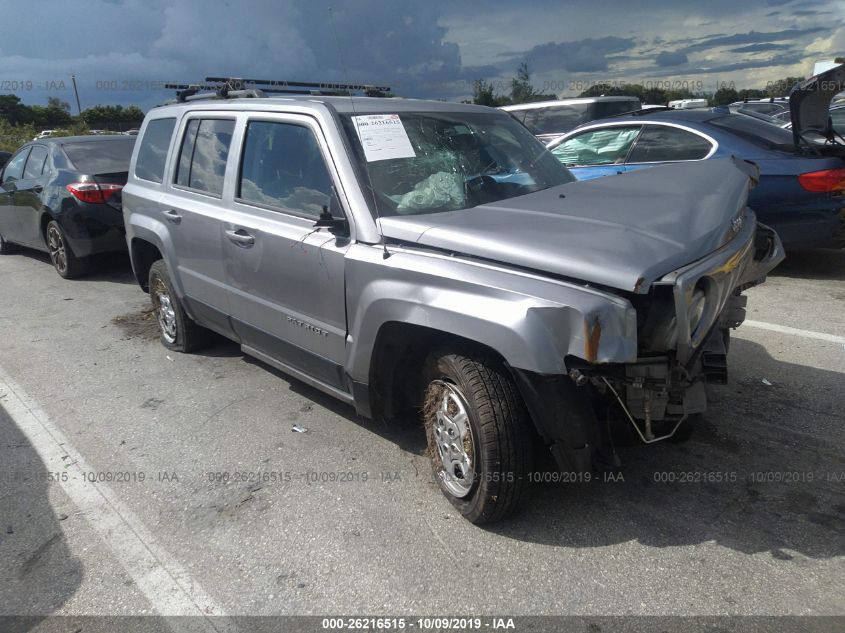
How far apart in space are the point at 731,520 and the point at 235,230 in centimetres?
312

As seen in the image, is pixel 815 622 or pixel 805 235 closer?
pixel 815 622

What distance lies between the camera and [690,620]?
2.42 meters

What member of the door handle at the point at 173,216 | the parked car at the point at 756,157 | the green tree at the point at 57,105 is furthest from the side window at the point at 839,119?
the green tree at the point at 57,105

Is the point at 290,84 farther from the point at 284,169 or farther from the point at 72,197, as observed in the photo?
the point at 72,197

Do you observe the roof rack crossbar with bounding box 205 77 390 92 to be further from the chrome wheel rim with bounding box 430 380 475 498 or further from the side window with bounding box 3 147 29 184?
the side window with bounding box 3 147 29 184

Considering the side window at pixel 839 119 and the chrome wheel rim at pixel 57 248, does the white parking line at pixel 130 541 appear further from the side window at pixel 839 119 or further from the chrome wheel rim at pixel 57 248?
the side window at pixel 839 119

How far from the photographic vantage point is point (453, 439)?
3.04 meters

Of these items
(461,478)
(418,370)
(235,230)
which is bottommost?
(461,478)

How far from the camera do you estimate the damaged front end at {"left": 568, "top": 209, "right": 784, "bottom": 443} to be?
2.45 meters

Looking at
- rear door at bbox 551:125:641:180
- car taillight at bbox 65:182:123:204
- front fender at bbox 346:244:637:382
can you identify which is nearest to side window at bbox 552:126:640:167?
rear door at bbox 551:125:641:180

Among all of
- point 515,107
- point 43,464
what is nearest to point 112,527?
point 43,464

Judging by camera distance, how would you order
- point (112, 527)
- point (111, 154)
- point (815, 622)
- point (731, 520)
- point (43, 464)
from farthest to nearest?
point (111, 154) → point (43, 464) → point (112, 527) → point (731, 520) → point (815, 622)

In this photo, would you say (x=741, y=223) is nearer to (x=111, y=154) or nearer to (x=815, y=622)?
(x=815, y=622)

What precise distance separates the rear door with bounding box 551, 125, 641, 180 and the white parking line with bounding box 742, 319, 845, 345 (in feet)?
7.30
